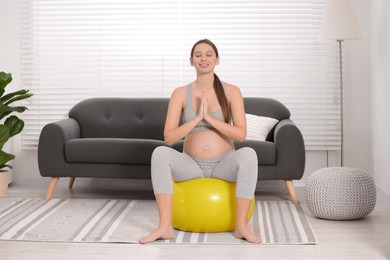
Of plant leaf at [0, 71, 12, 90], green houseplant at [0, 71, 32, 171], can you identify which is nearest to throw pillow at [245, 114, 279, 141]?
green houseplant at [0, 71, 32, 171]

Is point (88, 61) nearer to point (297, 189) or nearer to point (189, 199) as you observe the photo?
point (297, 189)

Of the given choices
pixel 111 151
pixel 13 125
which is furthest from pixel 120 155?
pixel 13 125

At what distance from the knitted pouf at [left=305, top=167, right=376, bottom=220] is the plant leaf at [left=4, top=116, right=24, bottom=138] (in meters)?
2.41

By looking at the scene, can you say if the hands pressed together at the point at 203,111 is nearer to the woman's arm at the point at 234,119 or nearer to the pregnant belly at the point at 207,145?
the woman's arm at the point at 234,119

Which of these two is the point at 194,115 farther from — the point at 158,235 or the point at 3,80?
the point at 3,80

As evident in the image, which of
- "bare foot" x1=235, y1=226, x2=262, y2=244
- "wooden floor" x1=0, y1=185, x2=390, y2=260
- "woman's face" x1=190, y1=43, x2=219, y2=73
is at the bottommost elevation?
"wooden floor" x1=0, y1=185, x2=390, y2=260

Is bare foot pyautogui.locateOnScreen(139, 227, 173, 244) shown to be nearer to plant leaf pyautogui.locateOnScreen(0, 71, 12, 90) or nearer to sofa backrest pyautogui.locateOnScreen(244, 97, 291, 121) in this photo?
sofa backrest pyautogui.locateOnScreen(244, 97, 291, 121)

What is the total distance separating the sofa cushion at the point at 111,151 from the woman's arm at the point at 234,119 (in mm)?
1117

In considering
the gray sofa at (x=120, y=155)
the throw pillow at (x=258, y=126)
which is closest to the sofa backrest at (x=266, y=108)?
the throw pillow at (x=258, y=126)

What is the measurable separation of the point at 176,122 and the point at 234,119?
328mm

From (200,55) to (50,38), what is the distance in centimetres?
247

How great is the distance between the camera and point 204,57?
3955 mm

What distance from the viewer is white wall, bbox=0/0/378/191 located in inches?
233

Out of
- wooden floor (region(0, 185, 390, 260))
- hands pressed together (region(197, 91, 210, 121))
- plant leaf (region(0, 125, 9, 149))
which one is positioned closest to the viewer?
wooden floor (region(0, 185, 390, 260))
